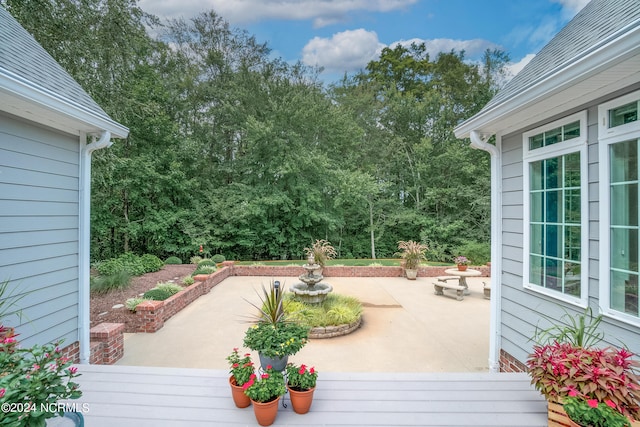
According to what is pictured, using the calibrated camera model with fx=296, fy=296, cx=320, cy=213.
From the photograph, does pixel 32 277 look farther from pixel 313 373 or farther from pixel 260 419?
pixel 313 373

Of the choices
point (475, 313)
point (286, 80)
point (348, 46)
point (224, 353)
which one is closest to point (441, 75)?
point (348, 46)

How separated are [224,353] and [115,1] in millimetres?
8745

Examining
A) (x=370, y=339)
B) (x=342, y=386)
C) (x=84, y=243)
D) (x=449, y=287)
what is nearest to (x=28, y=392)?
(x=342, y=386)

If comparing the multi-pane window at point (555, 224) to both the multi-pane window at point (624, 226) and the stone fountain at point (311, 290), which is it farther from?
the stone fountain at point (311, 290)

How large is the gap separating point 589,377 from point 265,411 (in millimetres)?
2094

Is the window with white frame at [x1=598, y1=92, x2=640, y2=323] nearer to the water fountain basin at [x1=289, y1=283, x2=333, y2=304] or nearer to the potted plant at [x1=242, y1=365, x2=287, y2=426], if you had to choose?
the potted plant at [x1=242, y1=365, x2=287, y2=426]

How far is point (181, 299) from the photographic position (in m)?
6.12

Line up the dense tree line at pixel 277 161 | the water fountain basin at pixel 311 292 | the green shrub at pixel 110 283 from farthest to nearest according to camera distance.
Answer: the dense tree line at pixel 277 161, the green shrub at pixel 110 283, the water fountain basin at pixel 311 292

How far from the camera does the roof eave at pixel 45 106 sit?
2219 millimetres

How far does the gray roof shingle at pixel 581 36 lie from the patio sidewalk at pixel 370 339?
10.8ft

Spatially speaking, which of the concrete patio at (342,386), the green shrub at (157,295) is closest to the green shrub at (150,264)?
the green shrub at (157,295)

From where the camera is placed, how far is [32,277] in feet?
9.34

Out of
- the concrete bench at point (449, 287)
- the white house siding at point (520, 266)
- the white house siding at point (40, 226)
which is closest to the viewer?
the white house siding at point (520, 266)

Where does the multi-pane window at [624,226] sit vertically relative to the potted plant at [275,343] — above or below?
above
